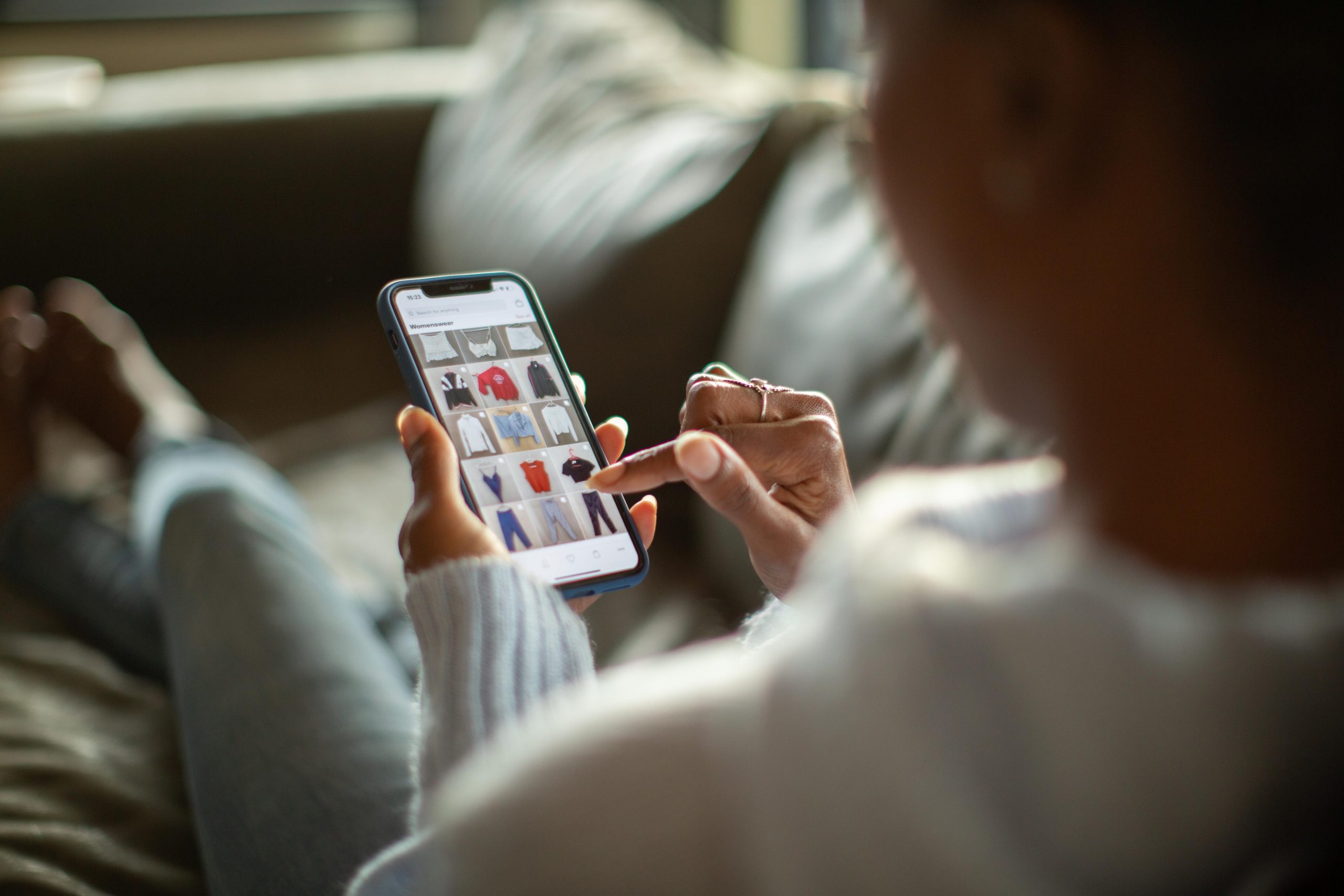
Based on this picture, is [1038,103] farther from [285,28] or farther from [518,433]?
[285,28]

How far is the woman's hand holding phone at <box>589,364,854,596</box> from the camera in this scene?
1.36 ft

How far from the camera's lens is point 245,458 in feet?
2.96

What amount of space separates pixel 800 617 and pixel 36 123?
133 centimetres

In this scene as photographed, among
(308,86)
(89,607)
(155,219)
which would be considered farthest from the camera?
(308,86)

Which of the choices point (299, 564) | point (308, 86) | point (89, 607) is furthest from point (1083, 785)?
point (308, 86)

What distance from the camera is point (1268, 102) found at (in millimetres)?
210

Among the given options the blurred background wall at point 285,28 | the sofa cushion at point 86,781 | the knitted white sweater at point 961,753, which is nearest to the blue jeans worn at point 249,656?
the sofa cushion at point 86,781

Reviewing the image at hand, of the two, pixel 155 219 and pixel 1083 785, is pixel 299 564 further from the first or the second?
pixel 155 219

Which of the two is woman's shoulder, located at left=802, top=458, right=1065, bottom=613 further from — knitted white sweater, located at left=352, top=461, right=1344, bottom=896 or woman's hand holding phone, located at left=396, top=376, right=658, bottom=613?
woman's hand holding phone, located at left=396, top=376, right=658, bottom=613

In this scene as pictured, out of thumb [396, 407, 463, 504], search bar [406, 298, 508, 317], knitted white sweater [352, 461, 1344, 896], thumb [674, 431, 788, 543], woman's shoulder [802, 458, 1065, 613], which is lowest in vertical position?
knitted white sweater [352, 461, 1344, 896]

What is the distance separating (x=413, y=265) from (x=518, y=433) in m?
0.46

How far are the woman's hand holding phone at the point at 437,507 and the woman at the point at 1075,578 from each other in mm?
125

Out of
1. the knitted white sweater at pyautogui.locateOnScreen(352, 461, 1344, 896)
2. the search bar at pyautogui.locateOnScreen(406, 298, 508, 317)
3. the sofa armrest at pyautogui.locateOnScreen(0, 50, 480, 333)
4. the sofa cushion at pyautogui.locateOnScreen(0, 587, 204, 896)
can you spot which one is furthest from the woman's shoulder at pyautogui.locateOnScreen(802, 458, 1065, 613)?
the sofa armrest at pyautogui.locateOnScreen(0, 50, 480, 333)

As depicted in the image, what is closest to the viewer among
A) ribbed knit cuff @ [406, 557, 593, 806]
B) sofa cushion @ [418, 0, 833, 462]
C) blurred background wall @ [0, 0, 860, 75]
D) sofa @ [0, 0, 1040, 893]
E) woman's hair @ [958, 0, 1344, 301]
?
woman's hair @ [958, 0, 1344, 301]
